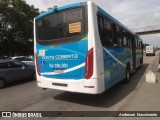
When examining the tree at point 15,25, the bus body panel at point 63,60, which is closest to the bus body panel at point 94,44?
the bus body panel at point 63,60

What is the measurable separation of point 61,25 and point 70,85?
1.91 m

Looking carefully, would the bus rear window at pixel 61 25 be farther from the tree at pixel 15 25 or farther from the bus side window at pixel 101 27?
the tree at pixel 15 25

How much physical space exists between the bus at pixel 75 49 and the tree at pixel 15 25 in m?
25.3

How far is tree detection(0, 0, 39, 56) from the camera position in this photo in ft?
98.2

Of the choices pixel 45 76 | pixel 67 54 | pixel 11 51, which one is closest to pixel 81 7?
pixel 67 54

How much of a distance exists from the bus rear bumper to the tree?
25.6m

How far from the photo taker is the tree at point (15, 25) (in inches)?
1178

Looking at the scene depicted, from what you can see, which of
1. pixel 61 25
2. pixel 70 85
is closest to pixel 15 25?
pixel 61 25

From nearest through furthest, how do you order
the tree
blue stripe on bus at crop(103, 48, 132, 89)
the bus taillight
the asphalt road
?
the bus taillight, the asphalt road, blue stripe on bus at crop(103, 48, 132, 89), the tree

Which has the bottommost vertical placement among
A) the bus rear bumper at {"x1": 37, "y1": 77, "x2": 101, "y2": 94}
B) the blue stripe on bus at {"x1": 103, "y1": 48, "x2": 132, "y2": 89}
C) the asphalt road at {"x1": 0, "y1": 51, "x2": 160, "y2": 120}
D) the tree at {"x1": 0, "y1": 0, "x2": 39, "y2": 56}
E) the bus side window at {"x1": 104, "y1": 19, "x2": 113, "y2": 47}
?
the asphalt road at {"x1": 0, "y1": 51, "x2": 160, "y2": 120}

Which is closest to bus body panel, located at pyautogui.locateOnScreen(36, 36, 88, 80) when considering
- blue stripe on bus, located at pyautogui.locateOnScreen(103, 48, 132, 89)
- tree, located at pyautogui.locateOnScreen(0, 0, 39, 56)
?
blue stripe on bus, located at pyautogui.locateOnScreen(103, 48, 132, 89)

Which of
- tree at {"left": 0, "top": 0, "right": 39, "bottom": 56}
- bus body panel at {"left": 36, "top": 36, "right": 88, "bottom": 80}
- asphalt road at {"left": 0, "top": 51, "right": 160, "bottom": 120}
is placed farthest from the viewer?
tree at {"left": 0, "top": 0, "right": 39, "bottom": 56}

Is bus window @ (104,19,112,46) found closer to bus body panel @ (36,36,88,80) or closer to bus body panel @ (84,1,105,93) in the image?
bus body panel @ (84,1,105,93)

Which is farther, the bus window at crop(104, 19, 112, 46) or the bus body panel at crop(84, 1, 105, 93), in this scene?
the bus window at crop(104, 19, 112, 46)
